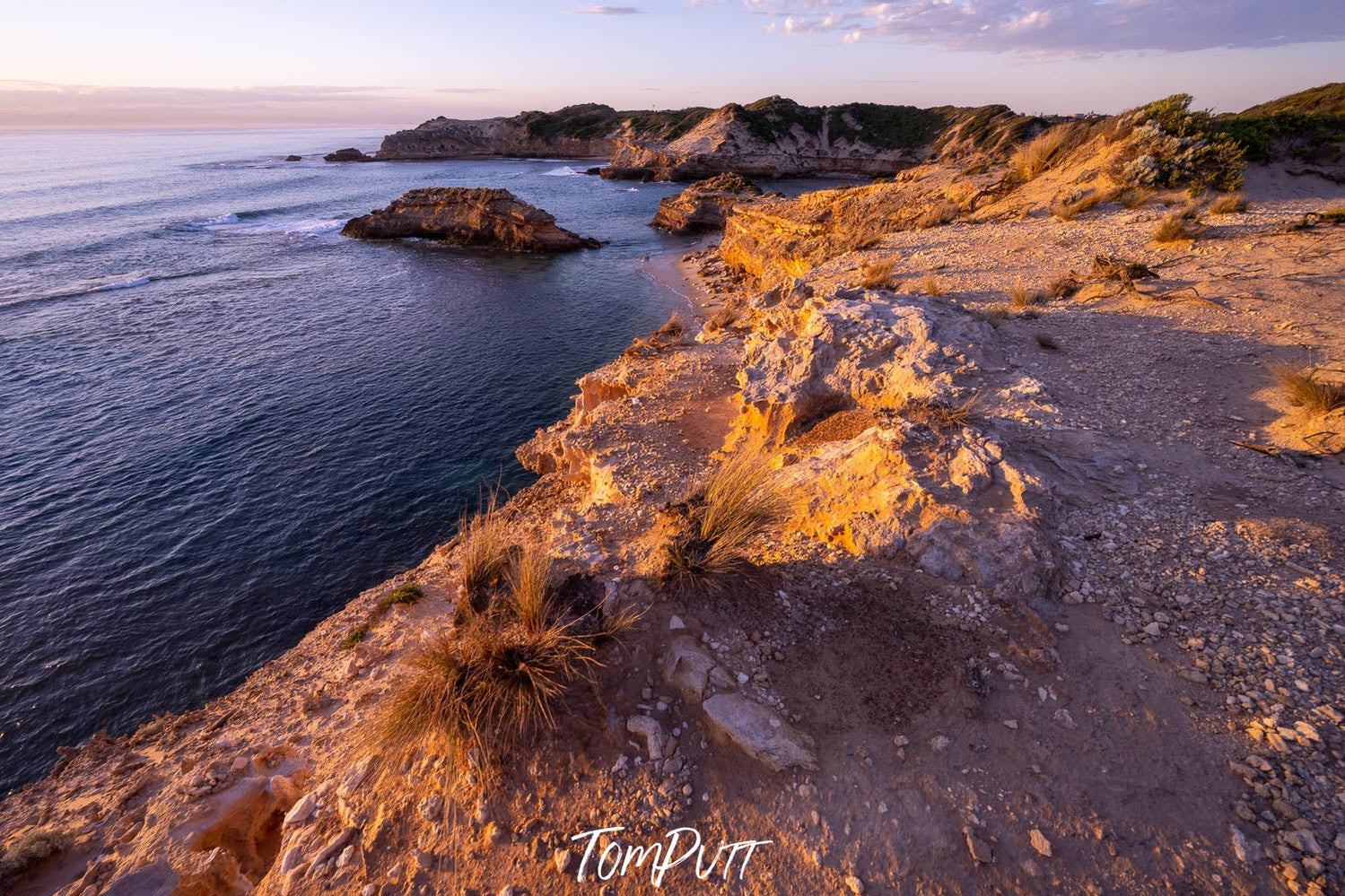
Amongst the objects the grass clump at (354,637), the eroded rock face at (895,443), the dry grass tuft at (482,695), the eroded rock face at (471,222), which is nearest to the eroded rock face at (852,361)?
the eroded rock face at (895,443)

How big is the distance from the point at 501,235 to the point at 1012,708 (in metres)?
46.1

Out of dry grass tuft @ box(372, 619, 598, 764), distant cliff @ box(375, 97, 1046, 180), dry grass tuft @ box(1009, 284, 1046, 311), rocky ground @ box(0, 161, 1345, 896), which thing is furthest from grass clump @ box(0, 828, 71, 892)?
distant cliff @ box(375, 97, 1046, 180)

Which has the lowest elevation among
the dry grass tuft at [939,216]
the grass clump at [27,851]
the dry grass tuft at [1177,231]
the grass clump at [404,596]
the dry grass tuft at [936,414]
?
the grass clump at [27,851]

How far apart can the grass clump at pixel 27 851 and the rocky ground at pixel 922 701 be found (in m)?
0.04

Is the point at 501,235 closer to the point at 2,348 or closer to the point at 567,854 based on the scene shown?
the point at 2,348

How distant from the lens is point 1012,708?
4281mm

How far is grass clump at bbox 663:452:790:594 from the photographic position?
5332 mm

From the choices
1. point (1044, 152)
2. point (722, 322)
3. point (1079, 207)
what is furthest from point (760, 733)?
point (1044, 152)

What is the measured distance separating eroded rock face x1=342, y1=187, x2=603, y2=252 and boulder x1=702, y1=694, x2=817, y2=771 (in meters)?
41.9

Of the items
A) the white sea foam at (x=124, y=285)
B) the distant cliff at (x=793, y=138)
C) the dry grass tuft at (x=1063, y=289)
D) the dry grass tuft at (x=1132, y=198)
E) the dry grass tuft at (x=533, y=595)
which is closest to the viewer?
the dry grass tuft at (x=533, y=595)

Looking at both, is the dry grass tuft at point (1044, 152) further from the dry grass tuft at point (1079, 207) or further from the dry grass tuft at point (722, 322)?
the dry grass tuft at point (722, 322)

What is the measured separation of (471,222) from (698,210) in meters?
19.4

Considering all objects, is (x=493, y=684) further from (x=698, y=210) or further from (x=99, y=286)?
(x=698, y=210)

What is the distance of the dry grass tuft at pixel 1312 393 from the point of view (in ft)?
22.3
